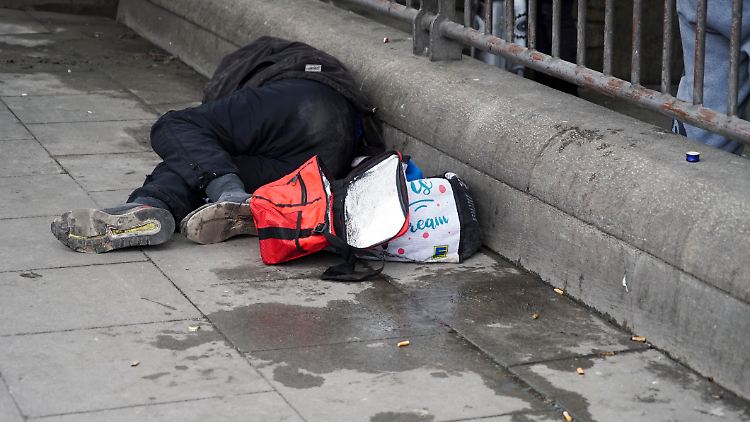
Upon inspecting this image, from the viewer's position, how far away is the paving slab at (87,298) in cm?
436

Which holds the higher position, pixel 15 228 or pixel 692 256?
pixel 692 256

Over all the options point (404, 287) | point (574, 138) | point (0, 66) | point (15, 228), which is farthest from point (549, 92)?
point (0, 66)

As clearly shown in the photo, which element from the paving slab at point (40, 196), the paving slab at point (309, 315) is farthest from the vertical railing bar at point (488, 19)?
the paving slab at point (40, 196)

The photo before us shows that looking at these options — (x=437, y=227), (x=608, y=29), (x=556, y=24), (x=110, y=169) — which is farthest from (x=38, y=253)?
(x=608, y=29)

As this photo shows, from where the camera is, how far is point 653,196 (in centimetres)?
434

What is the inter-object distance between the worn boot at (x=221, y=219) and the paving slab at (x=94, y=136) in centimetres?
144

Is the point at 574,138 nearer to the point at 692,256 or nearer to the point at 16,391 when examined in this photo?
the point at 692,256

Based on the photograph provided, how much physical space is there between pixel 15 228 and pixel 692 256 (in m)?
2.79

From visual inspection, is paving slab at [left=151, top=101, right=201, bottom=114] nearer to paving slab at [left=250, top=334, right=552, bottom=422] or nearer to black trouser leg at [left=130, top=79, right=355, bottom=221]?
black trouser leg at [left=130, top=79, right=355, bottom=221]

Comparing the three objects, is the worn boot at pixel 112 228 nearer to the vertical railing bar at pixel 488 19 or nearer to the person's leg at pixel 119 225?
the person's leg at pixel 119 225

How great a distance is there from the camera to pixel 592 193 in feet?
15.1

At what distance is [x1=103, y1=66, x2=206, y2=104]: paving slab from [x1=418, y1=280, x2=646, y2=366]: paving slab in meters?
3.42

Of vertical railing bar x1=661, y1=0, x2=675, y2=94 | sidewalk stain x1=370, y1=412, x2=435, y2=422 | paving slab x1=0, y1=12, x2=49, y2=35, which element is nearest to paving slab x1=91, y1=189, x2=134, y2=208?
sidewalk stain x1=370, y1=412, x2=435, y2=422

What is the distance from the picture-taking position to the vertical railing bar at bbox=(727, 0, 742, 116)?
4.32m
